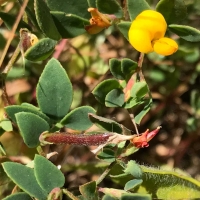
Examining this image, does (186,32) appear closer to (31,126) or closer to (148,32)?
(148,32)

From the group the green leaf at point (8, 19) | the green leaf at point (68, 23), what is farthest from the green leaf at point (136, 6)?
the green leaf at point (8, 19)

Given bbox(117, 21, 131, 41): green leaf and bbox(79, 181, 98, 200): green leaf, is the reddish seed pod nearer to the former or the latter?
bbox(79, 181, 98, 200): green leaf

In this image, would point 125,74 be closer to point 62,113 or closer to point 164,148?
point 62,113

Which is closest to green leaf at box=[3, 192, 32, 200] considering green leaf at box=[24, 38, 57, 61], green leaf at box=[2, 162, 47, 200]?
green leaf at box=[2, 162, 47, 200]

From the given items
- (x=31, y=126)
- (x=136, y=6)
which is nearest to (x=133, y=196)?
(x=31, y=126)

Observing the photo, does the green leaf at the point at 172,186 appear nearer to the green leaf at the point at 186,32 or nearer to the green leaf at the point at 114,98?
the green leaf at the point at 114,98

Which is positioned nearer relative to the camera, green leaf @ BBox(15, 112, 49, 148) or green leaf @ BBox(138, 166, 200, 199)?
green leaf @ BBox(15, 112, 49, 148)

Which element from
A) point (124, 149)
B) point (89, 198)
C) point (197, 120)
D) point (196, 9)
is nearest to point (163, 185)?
point (124, 149)
